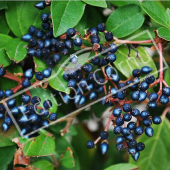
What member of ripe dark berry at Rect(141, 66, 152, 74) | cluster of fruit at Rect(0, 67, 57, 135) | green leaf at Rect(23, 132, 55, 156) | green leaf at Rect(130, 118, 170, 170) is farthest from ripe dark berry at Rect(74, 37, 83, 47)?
green leaf at Rect(130, 118, 170, 170)

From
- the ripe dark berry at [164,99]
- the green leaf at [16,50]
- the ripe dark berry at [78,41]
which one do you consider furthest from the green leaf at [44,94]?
the ripe dark berry at [164,99]

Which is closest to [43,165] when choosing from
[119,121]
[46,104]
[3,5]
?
[46,104]

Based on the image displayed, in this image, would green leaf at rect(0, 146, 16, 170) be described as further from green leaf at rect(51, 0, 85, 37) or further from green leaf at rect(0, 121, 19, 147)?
green leaf at rect(51, 0, 85, 37)

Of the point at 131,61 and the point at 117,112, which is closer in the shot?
the point at 117,112

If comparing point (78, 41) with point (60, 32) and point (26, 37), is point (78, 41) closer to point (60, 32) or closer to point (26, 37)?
point (60, 32)

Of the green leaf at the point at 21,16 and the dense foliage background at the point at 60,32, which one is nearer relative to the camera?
the dense foliage background at the point at 60,32

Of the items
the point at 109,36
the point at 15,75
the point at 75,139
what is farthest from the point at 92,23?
the point at 75,139

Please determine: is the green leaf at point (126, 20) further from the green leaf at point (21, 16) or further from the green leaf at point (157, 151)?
the green leaf at point (157, 151)
